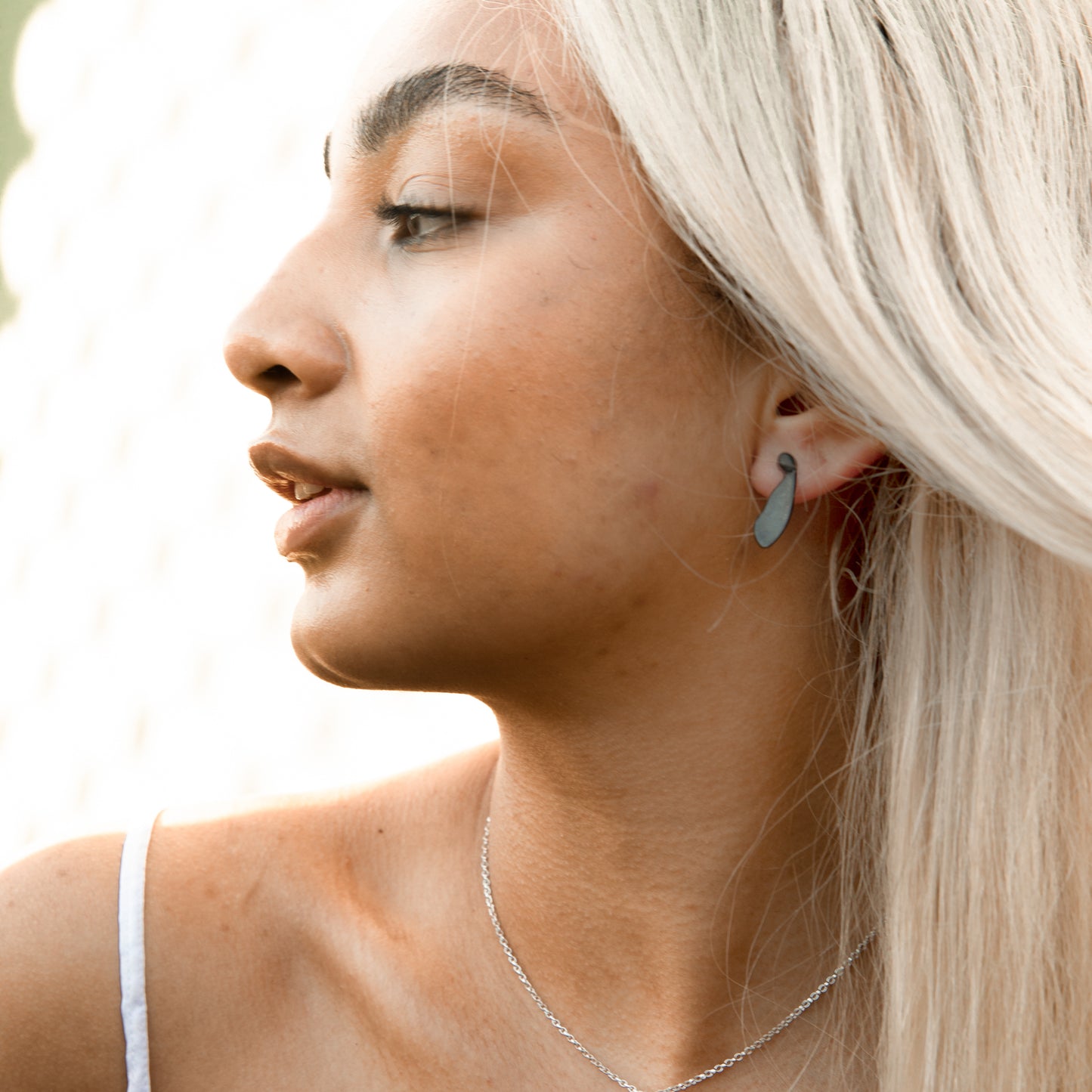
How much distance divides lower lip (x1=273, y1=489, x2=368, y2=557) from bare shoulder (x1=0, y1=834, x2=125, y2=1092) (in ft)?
1.46

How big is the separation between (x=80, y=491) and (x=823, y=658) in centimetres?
216

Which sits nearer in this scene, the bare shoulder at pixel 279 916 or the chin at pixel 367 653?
the chin at pixel 367 653

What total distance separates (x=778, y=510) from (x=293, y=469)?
Answer: 400 mm

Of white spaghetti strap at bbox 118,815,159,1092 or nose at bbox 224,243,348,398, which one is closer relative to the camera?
nose at bbox 224,243,348,398

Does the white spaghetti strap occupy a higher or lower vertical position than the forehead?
lower

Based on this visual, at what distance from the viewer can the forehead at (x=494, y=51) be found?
3.37 feet

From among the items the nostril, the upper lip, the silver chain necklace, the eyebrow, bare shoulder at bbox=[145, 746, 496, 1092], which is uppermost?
the eyebrow

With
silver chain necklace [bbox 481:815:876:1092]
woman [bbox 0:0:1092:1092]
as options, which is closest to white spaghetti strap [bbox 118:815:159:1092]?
woman [bbox 0:0:1092:1092]

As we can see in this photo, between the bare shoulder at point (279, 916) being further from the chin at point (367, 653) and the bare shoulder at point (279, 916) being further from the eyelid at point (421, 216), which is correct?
the eyelid at point (421, 216)

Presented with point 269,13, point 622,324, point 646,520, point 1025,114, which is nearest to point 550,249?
point 622,324

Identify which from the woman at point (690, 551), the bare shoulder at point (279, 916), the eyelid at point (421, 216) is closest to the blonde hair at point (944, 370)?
the woman at point (690, 551)

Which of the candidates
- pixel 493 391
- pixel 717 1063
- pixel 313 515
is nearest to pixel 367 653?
pixel 313 515

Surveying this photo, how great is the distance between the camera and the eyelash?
103cm

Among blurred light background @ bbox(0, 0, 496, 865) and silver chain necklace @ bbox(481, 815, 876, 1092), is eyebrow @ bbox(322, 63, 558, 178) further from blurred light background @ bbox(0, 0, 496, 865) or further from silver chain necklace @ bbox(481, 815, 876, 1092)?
blurred light background @ bbox(0, 0, 496, 865)
